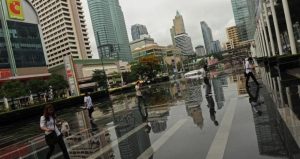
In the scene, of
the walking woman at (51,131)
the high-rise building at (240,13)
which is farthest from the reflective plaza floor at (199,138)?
the high-rise building at (240,13)

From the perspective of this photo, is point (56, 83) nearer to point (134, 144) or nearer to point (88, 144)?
point (88, 144)

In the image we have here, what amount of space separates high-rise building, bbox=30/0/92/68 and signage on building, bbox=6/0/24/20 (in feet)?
189

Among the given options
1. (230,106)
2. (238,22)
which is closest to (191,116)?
(230,106)

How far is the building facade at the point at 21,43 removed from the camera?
8962cm

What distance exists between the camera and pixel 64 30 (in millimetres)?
152750

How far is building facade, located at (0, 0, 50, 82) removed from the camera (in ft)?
294

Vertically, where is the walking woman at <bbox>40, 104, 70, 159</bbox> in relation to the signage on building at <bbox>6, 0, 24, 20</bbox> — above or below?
below

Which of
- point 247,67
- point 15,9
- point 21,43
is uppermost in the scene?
point 15,9

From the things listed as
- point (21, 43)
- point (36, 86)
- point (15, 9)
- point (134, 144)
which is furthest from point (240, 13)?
point (134, 144)

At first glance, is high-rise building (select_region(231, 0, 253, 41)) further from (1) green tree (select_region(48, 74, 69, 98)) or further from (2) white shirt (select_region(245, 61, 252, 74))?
(2) white shirt (select_region(245, 61, 252, 74))

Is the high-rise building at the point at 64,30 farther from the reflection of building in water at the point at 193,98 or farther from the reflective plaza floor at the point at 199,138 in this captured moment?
the reflective plaza floor at the point at 199,138

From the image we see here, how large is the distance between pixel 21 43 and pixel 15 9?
9.58 m

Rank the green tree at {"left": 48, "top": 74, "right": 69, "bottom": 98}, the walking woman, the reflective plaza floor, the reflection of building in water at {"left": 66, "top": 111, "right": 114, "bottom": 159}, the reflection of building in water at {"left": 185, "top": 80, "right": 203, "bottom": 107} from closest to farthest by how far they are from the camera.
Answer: the reflective plaza floor, the walking woman, the reflection of building in water at {"left": 66, "top": 111, "right": 114, "bottom": 159}, the reflection of building in water at {"left": 185, "top": 80, "right": 203, "bottom": 107}, the green tree at {"left": 48, "top": 74, "right": 69, "bottom": 98}

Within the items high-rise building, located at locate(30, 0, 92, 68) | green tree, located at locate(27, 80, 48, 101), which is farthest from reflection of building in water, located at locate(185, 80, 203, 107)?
high-rise building, located at locate(30, 0, 92, 68)
